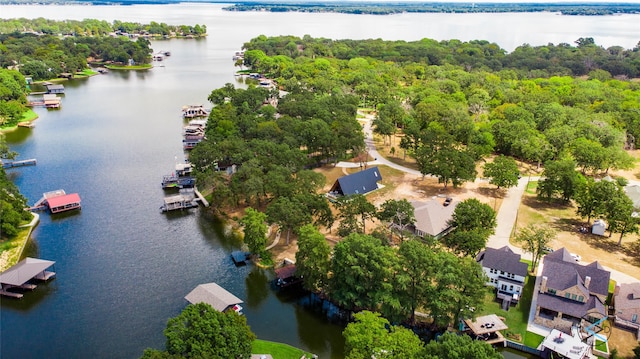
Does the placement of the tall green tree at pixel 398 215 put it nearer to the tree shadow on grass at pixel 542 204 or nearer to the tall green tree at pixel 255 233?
the tall green tree at pixel 255 233

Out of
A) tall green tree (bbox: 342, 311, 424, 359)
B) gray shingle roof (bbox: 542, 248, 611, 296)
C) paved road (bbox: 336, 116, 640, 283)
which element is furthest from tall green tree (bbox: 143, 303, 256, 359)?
paved road (bbox: 336, 116, 640, 283)

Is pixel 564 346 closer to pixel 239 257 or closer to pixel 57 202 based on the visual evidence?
pixel 239 257

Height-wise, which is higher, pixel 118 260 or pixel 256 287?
pixel 256 287

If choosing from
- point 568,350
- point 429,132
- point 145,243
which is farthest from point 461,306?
point 429,132

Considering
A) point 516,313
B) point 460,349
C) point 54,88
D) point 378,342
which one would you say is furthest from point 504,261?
point 54,88

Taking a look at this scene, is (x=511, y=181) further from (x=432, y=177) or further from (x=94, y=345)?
(x=94, y=345)

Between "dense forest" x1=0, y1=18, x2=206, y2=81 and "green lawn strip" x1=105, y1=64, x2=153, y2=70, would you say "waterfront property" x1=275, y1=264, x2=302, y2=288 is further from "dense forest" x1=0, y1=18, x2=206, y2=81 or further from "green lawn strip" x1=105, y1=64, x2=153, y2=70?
"green lawn strip" x1=105, y1=64, x2=153, y2=70
